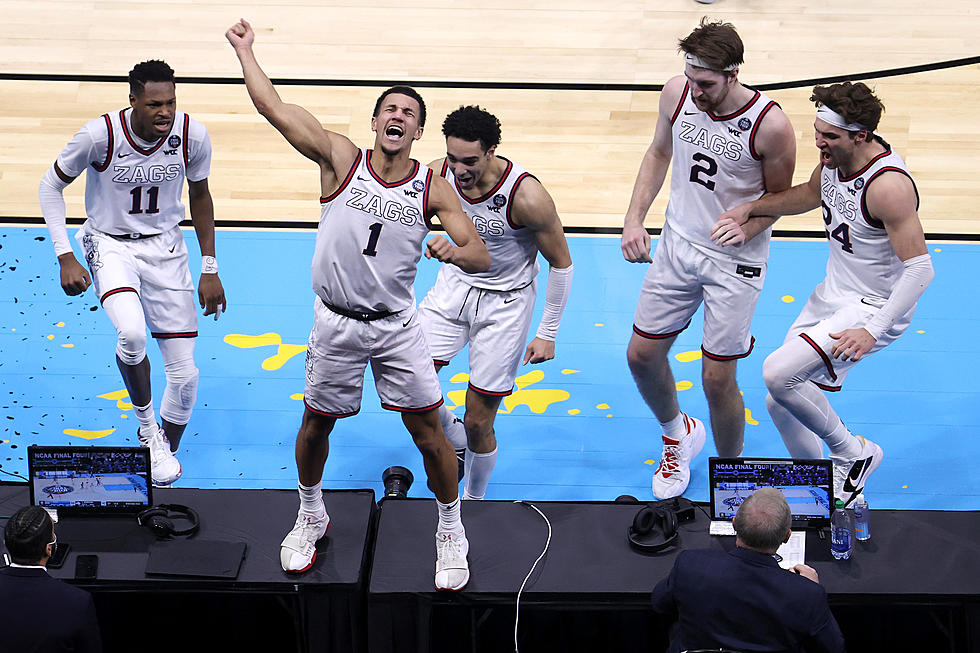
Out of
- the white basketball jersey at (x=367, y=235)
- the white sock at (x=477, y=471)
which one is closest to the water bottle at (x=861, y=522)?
the white sock at (x=477, y=471)

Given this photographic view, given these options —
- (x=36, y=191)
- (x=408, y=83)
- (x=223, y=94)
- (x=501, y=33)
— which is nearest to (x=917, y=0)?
(x=501, y=33)

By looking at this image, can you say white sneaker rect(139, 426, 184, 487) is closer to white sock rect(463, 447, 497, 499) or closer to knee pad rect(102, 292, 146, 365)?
knee pad rect(102, 292, 146, 365)

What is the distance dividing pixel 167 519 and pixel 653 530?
77.0 inches

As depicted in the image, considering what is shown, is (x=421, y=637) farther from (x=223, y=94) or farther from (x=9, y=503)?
(x=223, y=94)

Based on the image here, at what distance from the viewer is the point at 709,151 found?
535cm

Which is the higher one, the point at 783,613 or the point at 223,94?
the point at 223,94

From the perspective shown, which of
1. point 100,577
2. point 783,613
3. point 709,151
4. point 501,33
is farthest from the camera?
point 501,33

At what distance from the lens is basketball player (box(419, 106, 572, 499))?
5301 mm

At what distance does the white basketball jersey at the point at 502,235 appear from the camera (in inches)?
209

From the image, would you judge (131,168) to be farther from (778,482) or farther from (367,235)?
(778,482)

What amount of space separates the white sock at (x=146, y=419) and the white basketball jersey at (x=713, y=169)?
2.72 m

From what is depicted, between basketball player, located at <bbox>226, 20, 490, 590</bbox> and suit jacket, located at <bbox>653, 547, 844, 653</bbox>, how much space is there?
0.99 meters

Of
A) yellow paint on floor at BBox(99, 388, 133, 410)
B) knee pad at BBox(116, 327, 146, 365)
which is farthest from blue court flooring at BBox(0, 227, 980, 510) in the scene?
knee pad at BBox(116, 327, 146, 365)

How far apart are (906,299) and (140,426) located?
3677 mm
